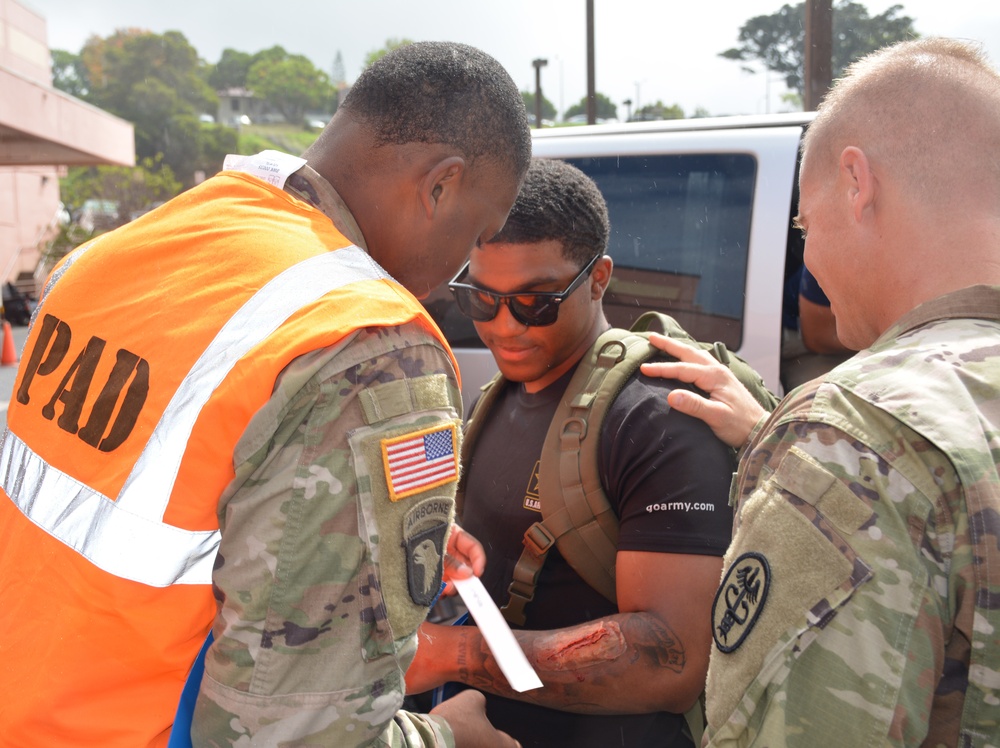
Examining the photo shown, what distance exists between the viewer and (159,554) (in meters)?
1.16

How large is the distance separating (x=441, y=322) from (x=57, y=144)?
2419cm

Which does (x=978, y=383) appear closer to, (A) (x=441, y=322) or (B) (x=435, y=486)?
(B) (x=435, y=486)

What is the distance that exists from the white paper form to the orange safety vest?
2.19ft

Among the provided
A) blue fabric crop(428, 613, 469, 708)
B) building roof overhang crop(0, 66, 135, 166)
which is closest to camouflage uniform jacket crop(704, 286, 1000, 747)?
blue fabric crop(428, 613, 469, 708)

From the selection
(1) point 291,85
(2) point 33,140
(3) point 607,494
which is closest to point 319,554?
(3) point 607,494

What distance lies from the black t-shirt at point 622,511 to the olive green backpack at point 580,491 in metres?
0.03

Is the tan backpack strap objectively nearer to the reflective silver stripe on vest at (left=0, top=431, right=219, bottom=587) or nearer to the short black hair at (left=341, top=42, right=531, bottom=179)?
the short black hair at (left=341, top=42, right=531, bottom=179)

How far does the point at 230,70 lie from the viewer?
132250 millimetres

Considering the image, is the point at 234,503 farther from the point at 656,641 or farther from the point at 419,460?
the point at 656,641

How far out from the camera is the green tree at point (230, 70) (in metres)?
122

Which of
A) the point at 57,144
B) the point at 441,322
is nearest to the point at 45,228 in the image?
the point at 57,144

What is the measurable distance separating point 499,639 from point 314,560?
2.26 ft

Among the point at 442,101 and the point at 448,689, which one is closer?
the point at 442,101

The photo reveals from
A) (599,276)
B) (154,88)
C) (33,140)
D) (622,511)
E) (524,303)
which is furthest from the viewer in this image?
(154,88)
